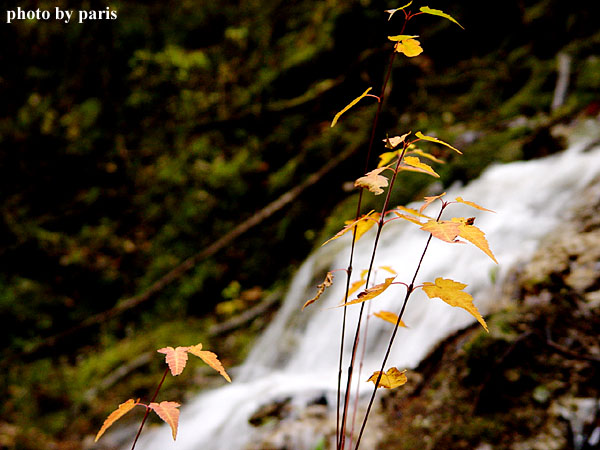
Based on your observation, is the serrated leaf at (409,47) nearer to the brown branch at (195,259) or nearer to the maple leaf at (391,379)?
the maple leaf at (391,379)

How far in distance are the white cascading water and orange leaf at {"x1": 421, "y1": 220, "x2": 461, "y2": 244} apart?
1.48 meters

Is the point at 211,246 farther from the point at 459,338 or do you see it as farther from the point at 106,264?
the point at 459,338

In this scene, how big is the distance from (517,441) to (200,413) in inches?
87.9

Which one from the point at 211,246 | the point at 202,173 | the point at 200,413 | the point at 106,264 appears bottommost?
the point at 200,413

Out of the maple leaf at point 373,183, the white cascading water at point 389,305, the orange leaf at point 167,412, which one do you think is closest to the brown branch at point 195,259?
the white cascading water at point 389,305

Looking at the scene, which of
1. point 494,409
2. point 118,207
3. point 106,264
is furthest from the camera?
point 118,207

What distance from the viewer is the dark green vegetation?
4266 millimetres

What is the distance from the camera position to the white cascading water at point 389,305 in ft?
7.90

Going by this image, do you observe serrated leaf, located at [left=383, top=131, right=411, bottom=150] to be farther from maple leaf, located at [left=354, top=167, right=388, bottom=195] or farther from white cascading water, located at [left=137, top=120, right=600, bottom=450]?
white cascading water, located at [left=137, top=120, right=600, bottom=450]

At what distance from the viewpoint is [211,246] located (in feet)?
16.4

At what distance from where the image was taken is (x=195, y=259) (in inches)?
194

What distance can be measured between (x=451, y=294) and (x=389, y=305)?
204 cm

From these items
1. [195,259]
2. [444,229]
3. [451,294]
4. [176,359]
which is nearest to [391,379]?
[451,294]

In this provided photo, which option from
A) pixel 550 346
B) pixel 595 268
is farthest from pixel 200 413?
pixel 595 268
